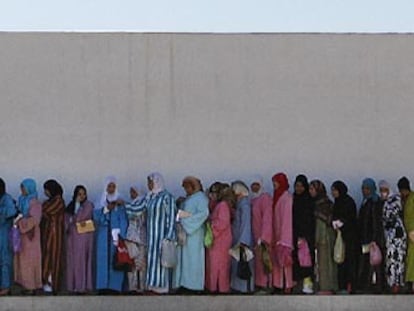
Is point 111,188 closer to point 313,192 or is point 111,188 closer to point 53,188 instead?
point 53,188

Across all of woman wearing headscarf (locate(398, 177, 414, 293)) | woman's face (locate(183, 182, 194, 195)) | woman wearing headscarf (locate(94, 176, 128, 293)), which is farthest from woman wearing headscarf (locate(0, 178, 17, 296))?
woman wearing headscarf (locate(398, 177, 414, 293))

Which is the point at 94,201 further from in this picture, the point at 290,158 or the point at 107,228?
the point at 290,158

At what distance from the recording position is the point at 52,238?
56.1 feet

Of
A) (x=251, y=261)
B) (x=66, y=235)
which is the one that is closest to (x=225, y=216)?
(x=251, y=261)

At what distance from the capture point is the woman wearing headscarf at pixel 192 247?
55.9 feet

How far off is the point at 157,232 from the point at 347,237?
7.12 ft

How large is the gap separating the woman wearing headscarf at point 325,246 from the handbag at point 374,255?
1.39ft

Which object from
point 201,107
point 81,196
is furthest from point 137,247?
point 201,107

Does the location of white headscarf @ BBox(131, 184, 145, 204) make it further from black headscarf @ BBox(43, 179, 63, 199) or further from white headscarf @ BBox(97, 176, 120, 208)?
black headscarf @ BBox(43, 179, 63, 199)

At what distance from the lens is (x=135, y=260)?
1712 cm

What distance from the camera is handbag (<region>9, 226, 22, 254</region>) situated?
55.9 feet

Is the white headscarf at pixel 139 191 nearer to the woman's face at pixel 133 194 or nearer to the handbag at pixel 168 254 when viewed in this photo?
the woman's face at pixel 133 194

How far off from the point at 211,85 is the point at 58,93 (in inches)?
72.3

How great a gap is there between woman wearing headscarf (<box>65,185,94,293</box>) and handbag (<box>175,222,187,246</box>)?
0.98 metres
